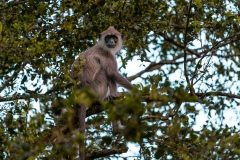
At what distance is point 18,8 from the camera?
23.8 feet

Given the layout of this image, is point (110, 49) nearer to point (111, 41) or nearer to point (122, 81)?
point (111, 41)

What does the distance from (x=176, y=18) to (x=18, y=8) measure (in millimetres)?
3173

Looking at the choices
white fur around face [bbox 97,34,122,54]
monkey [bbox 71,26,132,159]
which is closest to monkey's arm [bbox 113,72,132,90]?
monkey [bbox 71,26,132,159]

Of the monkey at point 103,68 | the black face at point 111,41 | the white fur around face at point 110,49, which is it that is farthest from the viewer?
the black face at point 111,41

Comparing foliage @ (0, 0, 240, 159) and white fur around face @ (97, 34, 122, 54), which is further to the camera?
white fur around face @ (97, 34, 122, 54)

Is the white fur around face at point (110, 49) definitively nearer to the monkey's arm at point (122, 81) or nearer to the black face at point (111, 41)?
the black face at point (111, 41)

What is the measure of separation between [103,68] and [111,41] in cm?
39

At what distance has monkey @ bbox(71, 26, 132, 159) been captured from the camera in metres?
9.07

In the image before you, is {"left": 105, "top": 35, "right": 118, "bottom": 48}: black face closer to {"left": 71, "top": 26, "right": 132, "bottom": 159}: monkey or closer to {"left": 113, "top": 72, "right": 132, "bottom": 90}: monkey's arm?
{"left": 71, "top": 26, "right": 132, "bottom": 159}: monkey

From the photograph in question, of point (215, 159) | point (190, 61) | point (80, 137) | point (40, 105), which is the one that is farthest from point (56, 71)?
point (190, 61)

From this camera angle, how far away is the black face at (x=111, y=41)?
9.37 m

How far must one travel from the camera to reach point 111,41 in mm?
9555

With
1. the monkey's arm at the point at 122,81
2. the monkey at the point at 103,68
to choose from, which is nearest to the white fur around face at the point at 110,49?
the monkey at the point at 103,68

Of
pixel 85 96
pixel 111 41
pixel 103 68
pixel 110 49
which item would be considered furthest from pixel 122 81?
pixel 85 96
